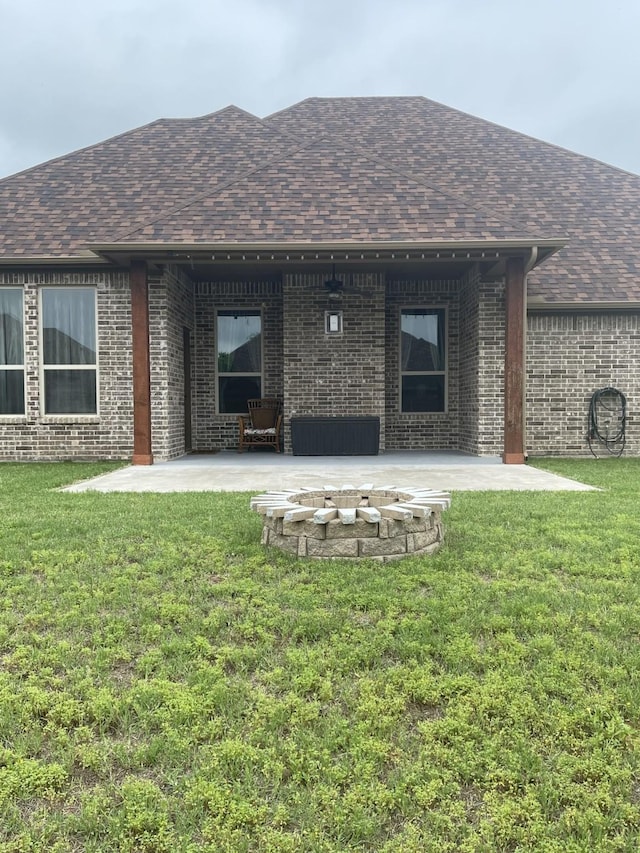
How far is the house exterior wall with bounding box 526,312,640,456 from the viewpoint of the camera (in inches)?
390

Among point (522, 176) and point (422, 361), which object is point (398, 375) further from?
point (522, 176)

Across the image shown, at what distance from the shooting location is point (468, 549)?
3.83m

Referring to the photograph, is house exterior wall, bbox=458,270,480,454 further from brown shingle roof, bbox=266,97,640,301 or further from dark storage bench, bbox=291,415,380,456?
dark storage bench, bbox=291,415,380,456

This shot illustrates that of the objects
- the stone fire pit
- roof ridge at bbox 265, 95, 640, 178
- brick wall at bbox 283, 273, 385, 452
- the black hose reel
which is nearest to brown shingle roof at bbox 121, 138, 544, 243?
brick wall at bbox 283, 273, 385, 452

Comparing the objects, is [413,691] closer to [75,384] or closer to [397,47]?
[75,384]

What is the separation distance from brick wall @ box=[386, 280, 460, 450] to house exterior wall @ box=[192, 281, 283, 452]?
2.09 m

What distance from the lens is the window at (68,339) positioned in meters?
9.20

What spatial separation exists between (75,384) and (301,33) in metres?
52.2

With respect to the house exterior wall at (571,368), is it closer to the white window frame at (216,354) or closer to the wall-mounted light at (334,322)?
the wall-mounted light at (334,322)

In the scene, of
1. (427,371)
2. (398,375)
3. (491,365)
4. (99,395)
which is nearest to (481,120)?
(427,371)

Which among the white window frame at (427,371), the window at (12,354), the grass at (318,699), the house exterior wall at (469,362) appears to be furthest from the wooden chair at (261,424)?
the grass at (318,699)

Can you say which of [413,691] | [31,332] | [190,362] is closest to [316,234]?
A: [190,362]

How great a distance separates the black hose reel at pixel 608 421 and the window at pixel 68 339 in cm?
816

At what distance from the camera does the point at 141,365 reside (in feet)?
28.2
